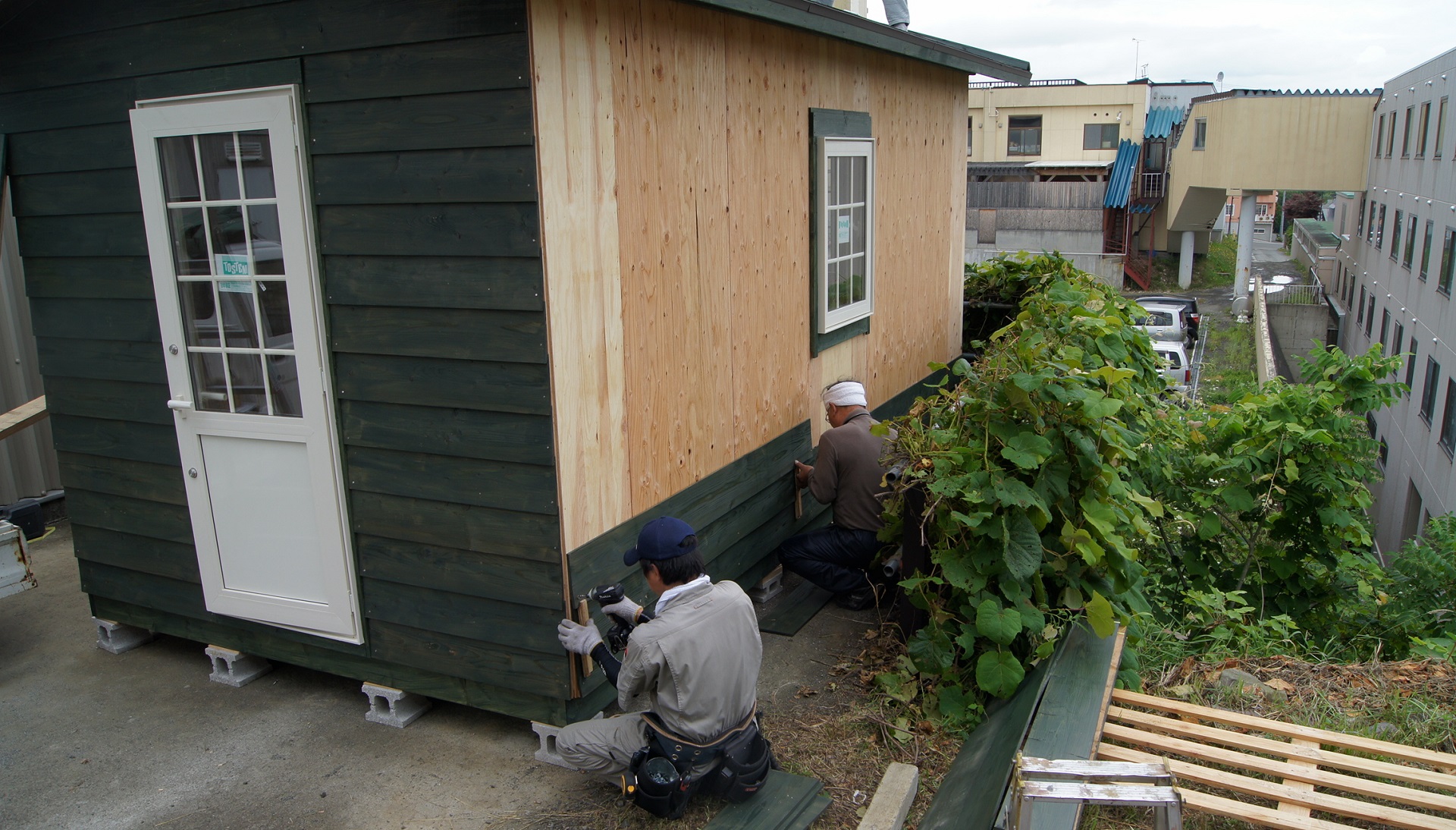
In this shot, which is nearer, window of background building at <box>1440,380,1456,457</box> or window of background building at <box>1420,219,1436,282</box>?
window of background building at <box>1440,380,1456,457</box>

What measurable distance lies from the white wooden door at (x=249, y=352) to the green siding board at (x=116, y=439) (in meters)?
0.16

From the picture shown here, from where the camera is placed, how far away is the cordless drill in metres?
3.86

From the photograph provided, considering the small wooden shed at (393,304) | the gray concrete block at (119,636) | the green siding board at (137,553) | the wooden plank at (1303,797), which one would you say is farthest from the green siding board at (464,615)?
the wooden plank at (1303,797)

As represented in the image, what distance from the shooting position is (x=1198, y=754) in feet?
12.0

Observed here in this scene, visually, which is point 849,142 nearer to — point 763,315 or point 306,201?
point 763,315

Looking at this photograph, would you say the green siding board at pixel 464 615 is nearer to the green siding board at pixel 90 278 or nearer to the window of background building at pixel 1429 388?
the green siding board at pixel 90 278

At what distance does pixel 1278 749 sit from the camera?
368 cm

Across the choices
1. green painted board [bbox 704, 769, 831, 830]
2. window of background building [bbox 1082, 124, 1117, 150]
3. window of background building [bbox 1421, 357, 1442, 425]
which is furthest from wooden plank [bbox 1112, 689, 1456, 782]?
window of background building [bbox 1082, 124, 1117, 150]

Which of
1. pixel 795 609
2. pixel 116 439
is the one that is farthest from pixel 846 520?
pixel 116 439

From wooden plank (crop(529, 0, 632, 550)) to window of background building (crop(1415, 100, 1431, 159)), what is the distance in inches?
857

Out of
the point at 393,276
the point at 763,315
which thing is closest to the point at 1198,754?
the point at 763,315

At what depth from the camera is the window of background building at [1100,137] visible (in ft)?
127

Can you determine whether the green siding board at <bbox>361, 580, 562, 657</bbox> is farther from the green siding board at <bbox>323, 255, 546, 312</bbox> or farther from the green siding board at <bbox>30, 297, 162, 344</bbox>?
the green siding board at <bbox>30, 297, 162, 344</bbox>

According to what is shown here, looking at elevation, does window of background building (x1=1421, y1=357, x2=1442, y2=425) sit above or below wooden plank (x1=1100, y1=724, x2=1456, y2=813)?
below
